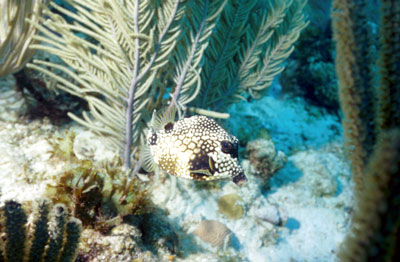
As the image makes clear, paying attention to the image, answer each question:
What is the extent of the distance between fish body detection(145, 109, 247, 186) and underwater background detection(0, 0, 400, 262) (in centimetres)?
4

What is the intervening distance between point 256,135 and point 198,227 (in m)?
2.07

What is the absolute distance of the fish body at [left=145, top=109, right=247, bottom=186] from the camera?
7.18ft

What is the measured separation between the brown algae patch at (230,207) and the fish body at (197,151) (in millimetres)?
1720

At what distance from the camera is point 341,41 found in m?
1.82

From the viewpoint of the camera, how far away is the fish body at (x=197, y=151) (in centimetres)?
219

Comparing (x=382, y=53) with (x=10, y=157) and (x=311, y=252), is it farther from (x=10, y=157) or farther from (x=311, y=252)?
(x=10, y=157)

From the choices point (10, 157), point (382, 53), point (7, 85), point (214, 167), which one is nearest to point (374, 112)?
point (382, 53)

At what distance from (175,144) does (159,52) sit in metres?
1.25

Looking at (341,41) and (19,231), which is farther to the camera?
(341,41)

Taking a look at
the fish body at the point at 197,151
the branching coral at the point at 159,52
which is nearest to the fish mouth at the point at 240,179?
the fish body at the point at 197,151

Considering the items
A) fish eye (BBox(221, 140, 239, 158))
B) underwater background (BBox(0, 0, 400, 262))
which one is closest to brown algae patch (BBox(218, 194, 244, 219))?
underwater background (BBox(0, 0, 400, 262))

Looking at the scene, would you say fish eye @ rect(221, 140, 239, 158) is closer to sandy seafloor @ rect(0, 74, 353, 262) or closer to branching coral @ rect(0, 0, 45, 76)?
sandy seafloor @ rect(0, 74, 353, 262)

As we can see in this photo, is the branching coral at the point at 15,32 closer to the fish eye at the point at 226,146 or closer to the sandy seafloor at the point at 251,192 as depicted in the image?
the sandy seafloor at the point at 251,192

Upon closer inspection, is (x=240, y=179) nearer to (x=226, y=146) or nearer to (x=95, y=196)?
(x=226, y=146)
